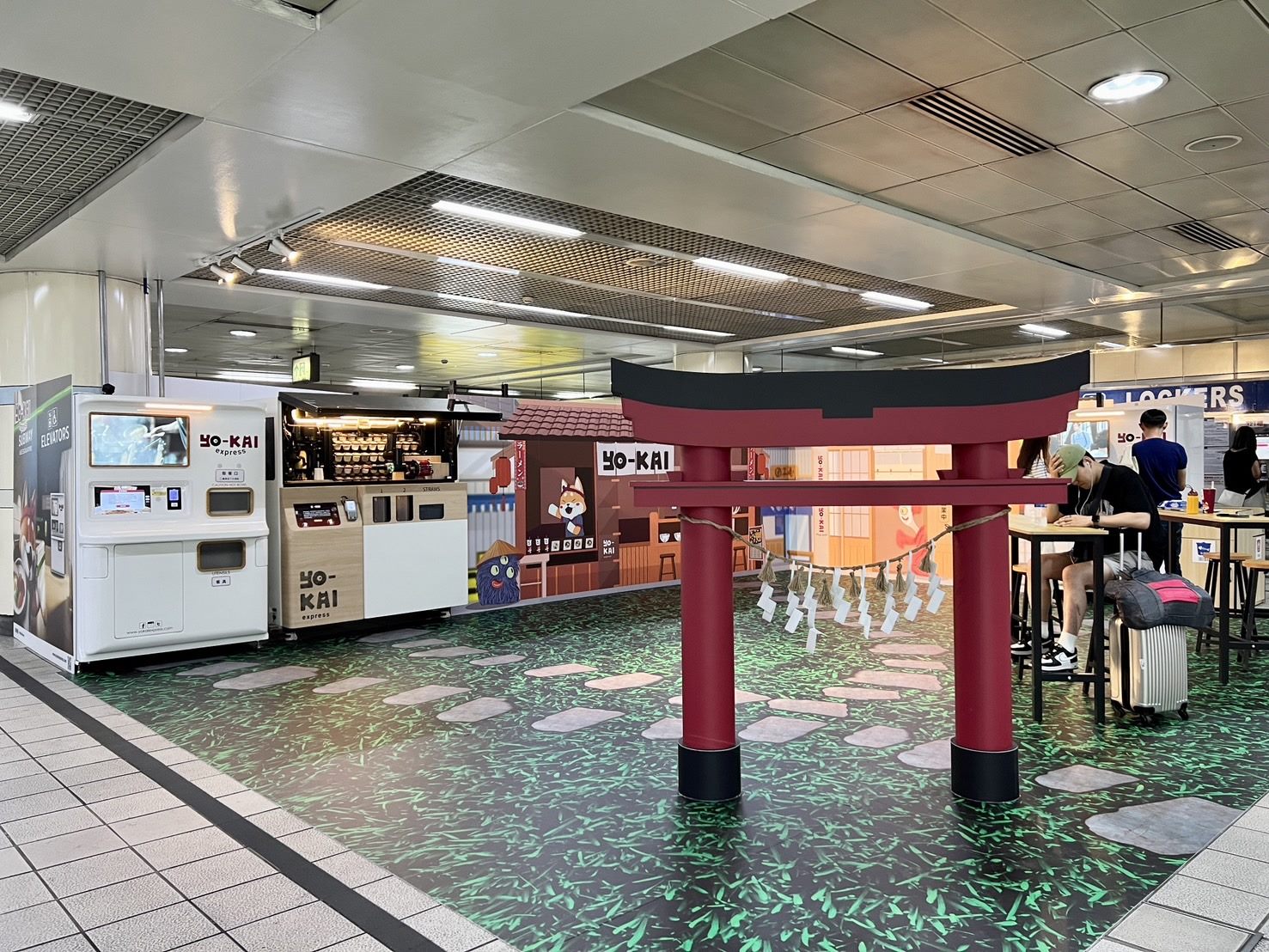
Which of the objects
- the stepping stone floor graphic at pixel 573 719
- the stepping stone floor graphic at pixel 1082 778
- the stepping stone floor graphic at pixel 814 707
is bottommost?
the stepping stone floor graphic at pixel 814 707

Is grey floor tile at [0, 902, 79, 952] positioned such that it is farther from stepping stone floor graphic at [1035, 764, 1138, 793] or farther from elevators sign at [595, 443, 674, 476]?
elevators sign at [595, 443, 674, 476]

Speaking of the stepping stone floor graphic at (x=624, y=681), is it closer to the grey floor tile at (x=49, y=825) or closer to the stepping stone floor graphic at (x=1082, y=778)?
the stepping stone floor graphic at (x=1082, y=778)

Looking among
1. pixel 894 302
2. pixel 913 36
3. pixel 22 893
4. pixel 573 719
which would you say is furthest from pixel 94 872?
pixel 894 302

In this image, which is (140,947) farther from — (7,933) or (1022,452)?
(1022,452)

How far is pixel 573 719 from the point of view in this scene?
5.00 metres

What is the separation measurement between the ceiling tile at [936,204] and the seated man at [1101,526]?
6.81 feet

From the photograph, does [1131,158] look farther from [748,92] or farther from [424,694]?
[424,694]

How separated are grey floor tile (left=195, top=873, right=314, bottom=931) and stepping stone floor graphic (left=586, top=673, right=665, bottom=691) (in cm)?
292

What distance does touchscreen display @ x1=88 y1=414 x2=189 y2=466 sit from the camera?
636 cm

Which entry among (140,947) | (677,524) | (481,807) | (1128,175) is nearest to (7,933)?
(140,947)

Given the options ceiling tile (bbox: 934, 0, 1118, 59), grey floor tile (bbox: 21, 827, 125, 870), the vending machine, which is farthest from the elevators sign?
grey floor tile (bbox: 21, 827, 125, 870)

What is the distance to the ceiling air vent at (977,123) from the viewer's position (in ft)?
15.5

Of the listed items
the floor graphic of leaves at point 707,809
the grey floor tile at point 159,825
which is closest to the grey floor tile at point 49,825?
the grey floor tile at point 159,825

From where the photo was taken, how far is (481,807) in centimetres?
369
